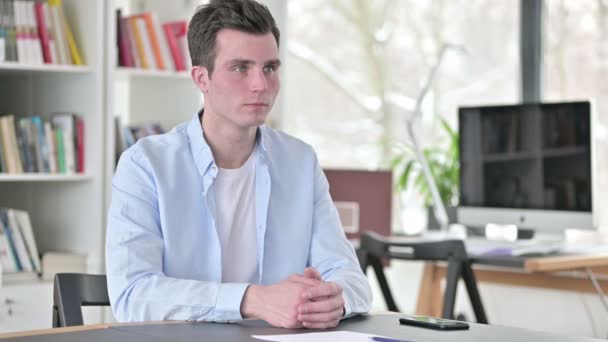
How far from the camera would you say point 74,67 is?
12.0 feet

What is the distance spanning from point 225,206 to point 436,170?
277 centimetres

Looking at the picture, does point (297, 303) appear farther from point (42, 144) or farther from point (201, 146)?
point (42, 144)

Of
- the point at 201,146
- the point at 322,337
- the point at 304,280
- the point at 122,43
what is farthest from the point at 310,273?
the point at 122,43

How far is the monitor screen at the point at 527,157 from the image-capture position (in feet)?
12.4

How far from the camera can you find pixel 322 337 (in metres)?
1.59

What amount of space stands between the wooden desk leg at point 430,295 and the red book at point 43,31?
1702mm

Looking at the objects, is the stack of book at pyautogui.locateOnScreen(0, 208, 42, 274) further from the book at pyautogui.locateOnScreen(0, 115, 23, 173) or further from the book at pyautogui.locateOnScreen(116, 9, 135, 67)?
the book at pyautogui.locateOnScreen(116, 9, 135, 67)

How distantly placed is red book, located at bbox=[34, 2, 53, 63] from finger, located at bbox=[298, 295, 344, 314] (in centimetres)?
222

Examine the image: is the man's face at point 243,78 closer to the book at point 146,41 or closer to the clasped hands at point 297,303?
the clasped hands at point 297,303

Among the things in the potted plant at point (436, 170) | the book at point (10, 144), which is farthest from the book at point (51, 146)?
the potted plant at point (436, 170)

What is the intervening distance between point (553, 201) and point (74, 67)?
6.03ft

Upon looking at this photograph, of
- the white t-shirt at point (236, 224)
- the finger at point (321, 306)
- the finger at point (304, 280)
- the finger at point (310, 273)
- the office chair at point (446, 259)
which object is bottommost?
the office chair at point (446, 259)

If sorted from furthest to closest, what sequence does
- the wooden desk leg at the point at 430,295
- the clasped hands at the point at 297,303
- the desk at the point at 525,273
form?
1. the wooden desk leg at the point at 430,295
2. the desk at the point at 525,273
3. the clasped hands at the point at 297,303

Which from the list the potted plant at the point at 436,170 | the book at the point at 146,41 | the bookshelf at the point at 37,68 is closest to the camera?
the bookshelf at the point at 37,68
